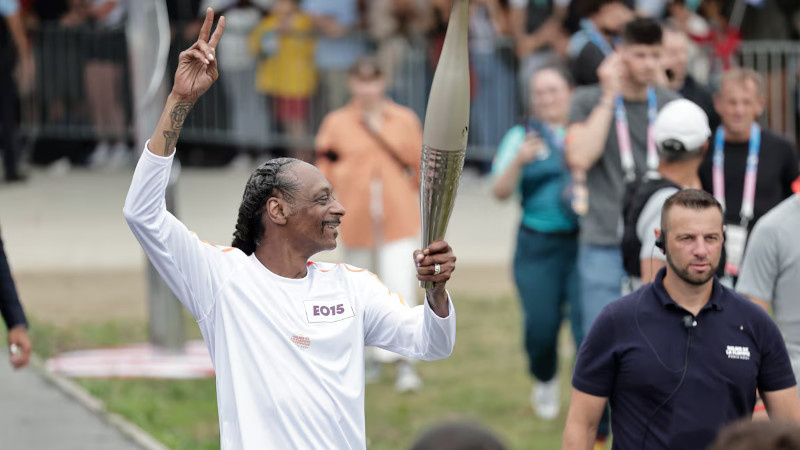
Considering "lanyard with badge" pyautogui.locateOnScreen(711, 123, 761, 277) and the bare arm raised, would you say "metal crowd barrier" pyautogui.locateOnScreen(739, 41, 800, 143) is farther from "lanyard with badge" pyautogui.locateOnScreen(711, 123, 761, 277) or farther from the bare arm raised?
the bare arm raised

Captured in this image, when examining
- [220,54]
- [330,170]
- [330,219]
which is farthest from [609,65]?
[220,54]

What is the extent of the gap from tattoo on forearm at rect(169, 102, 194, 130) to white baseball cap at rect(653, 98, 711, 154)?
2.80 m

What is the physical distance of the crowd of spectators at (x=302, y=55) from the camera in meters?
17.1

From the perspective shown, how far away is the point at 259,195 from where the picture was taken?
4.94m

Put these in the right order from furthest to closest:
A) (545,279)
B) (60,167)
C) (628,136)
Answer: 1. (60,167)
2. (545,279)
3. (628,136)

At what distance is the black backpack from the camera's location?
681cm

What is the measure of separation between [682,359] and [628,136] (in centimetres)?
309

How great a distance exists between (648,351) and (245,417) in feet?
5.07

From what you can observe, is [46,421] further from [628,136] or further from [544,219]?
[628,136]

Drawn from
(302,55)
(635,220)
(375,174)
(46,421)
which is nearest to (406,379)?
(375,174)

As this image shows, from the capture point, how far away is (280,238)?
Result: 4875 mm

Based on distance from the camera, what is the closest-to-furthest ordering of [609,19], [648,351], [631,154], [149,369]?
1. [648,351]
2. [631,154]
3. [609,19]
4. [149,369]

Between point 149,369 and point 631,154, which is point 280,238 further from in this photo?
point 149,369

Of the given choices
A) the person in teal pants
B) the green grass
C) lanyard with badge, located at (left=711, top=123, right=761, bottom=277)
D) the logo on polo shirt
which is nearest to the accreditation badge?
lanyard with badge, located at (left=711, top=123, right=761, bottom=277)
